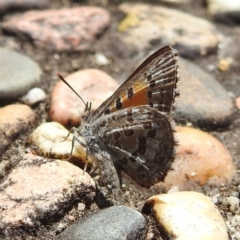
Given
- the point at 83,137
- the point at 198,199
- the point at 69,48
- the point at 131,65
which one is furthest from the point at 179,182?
the point at 69,48

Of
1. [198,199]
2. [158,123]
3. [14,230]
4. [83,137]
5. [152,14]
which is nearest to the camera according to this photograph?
[14,230]

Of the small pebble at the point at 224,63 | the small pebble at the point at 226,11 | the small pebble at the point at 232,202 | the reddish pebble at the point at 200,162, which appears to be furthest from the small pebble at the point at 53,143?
the small pebble at the point at 226,11

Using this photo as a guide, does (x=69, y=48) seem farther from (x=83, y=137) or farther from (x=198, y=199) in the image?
(x=198, y=199)

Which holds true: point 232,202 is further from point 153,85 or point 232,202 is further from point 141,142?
point 153,85

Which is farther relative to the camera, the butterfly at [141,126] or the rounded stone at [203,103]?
the rounded stone at [203,103]

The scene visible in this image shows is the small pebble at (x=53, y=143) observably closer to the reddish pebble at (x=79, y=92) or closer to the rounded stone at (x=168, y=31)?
the reddish pebble at (x=79, y=92)

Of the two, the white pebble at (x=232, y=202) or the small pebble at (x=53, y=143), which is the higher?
the small pebble at (x=53, y=143)

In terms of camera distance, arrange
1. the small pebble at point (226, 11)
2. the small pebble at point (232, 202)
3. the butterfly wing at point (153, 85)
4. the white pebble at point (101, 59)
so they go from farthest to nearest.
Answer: the small pebble at point (226, 11) → the white pebble at point (101, 59) → the butterfly wing at point (153, 85) → the small pebble at point (232, 202)

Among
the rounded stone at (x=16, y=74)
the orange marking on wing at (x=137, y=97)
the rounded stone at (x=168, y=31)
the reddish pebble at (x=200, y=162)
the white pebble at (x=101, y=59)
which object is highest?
the orange marking on wing at (x=137, y=97)
